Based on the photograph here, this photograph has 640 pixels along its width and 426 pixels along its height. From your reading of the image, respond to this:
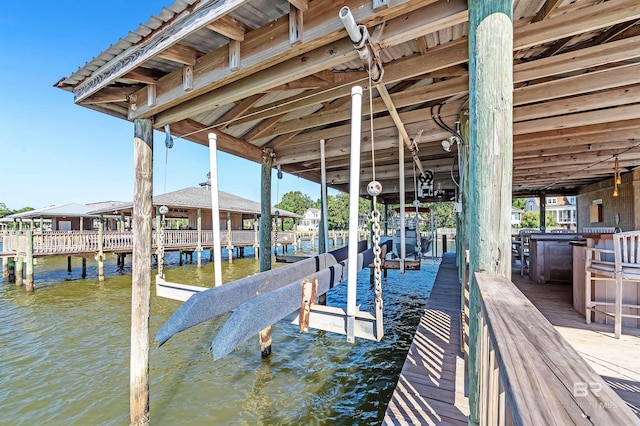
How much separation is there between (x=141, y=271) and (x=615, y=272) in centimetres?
523

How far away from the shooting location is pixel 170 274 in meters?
13.3

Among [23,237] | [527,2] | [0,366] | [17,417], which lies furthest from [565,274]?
[23,237]

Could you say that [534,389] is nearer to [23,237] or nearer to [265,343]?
[265,343]

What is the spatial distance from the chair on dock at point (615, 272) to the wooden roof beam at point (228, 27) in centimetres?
417

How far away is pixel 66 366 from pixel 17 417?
1.35 meters

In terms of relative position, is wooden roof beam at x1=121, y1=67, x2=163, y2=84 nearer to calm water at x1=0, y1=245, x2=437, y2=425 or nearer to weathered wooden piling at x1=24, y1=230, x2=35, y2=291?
calm water at x1=0, y1=245, x2=437, y2=425

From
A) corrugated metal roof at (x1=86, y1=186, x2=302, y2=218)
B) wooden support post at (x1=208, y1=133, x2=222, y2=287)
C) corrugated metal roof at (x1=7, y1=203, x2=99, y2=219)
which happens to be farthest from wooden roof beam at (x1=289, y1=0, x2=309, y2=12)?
corrugated metal roof at (x1=7, y1=203, x2=99, y2=219)

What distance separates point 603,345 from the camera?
9.42 ft

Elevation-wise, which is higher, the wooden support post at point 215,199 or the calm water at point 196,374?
the wooden support post at point 215,199

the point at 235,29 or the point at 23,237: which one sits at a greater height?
the point at 235,29

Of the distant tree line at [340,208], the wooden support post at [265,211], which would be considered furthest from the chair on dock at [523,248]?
the distant tree line at [340,208]

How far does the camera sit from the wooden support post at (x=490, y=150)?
→ 5.14 feet

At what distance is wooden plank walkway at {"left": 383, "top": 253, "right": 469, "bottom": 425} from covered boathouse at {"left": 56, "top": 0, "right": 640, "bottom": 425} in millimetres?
56

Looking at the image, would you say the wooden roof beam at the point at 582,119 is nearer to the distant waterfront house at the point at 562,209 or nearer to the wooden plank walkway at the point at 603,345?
the wooden plank walkway at the point at 603,345
